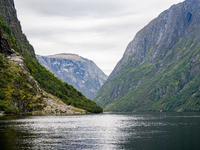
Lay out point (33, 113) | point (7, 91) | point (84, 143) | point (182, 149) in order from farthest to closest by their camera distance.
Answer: point (33, 113)
point (7, 91)
point (84, 143)
point (182, 149)

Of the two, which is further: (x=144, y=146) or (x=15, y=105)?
(x=15, y=105)

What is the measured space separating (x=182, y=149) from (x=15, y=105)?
144657 mm

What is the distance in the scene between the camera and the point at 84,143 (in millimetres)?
65938

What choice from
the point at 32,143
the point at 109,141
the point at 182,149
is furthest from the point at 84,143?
the point at 182,149

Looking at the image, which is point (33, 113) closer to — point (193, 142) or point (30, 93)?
point (30, 93)

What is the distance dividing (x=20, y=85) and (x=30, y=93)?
33.7 feet

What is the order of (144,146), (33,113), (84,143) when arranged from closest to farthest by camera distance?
(144,146) → (84,143) → (33,113)

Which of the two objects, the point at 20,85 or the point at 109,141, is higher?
the point at 20,85

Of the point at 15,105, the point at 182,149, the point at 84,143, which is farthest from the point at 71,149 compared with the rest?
the point at 15,105

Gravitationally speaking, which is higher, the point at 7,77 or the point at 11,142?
the point at 7,77

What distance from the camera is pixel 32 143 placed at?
6359 centimetres

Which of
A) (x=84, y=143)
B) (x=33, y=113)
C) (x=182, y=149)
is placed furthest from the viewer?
(x=33, y=113)

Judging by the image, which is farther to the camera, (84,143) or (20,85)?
(20,85)

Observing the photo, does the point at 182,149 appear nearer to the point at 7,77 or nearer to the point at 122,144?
the point at 122,144
